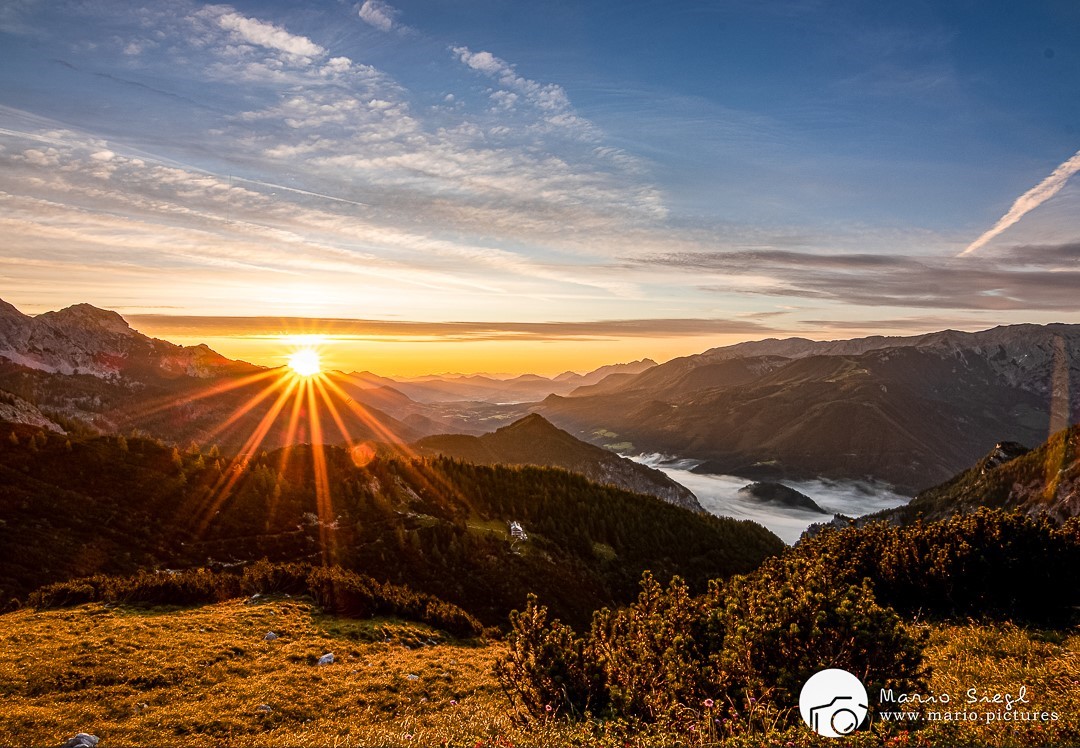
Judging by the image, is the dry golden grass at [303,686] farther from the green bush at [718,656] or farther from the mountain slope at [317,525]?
the mountain slope at [317,525]

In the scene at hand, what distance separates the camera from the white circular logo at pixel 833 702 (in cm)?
797

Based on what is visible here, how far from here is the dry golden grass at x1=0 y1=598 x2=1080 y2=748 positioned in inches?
342

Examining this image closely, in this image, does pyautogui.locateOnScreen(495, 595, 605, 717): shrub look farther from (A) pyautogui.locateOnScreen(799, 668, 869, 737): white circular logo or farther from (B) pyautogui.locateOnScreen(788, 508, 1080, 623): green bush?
(B) pyautogui.locateOnScreen(788, 508, 1080, 623): green bush

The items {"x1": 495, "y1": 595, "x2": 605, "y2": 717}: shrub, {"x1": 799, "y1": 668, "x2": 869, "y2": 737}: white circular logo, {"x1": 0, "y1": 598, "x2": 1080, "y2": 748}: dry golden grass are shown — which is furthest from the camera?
{"x1": 495, "y1": 595, "x2": 605, "y2": 717}: shrub

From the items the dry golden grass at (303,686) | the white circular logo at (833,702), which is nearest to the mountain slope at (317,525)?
the dry golden grass at (303,686)

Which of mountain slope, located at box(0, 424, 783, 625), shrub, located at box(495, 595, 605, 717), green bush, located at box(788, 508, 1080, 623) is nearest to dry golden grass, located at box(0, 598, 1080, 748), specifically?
shrub, located at box(495, 595, 605, 717)

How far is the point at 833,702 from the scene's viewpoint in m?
8.41

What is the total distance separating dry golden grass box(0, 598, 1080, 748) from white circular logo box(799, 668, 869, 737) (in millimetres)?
590

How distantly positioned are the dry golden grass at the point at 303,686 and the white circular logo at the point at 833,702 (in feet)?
Result: 1.94

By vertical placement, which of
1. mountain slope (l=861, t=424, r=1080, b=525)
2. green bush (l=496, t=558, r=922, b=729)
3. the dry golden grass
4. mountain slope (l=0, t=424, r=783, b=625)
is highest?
green bush (l=496, t=558, r=922, b=729)

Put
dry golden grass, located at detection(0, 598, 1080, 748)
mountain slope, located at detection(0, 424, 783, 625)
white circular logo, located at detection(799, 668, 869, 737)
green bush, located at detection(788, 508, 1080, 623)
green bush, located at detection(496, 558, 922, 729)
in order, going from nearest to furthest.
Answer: white circular logo, located at detection(799, 668, 869, 737)
dry golden grass, located at detection(0, 598, 1080, 748)
green bush, located at detection(496, 558, 922, 729)
green bush, located at detection(788, 508, 1080, 623)
mountain slope, located at detection(0, 424, 783, 625)

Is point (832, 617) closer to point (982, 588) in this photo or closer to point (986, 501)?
point (982, 588)

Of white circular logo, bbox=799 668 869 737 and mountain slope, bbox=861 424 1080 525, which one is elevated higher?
white circular logo, bbox=799 668 869 737

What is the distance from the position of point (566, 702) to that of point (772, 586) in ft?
18.1
